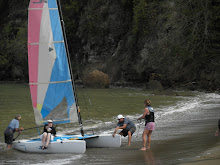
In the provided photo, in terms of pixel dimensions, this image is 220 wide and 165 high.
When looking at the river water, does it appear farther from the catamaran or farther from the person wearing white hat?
the catamaran

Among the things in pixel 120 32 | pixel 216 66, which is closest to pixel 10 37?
pixel 120 32

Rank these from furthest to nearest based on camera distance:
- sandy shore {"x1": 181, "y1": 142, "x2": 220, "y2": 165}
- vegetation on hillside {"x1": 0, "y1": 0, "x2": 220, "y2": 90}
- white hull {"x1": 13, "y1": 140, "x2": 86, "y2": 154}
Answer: vegetation on hillside {"x1": 0, "y1": 0, "x2": 220, "y2": 90}
white hull {"x1": 13, "y1": 140, "x2": 86, "y2": 154}
sandy shore {"x1": 181, "y1": 142, "x2": 220, "y2": 165}

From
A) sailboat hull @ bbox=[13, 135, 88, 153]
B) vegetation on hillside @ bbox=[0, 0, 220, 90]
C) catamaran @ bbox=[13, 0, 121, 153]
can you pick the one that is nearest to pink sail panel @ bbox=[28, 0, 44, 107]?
catamaran @ bbox=[13, 0, 121, 153]

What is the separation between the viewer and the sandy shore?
906 cm

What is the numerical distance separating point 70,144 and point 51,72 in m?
2.67

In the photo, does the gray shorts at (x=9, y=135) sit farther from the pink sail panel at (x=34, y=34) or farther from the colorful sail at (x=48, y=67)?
the pink sail panel at (x=34, y=34)

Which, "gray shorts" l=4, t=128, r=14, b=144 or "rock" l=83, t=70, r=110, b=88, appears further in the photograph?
"rock" l=83, t=70, r=110, b=88

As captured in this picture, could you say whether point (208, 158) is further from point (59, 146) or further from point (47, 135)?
point (47, 135)

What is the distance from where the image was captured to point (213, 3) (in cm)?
3478

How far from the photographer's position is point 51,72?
519 inches

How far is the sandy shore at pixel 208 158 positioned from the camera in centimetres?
906

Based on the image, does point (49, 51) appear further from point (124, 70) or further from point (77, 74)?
point (77, 74)

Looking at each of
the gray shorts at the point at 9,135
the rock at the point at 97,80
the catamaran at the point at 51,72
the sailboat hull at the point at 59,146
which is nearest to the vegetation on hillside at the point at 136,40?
the rock at the point at 97,80

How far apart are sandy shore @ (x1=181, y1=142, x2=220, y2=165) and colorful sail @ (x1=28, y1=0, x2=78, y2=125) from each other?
5.00 m
